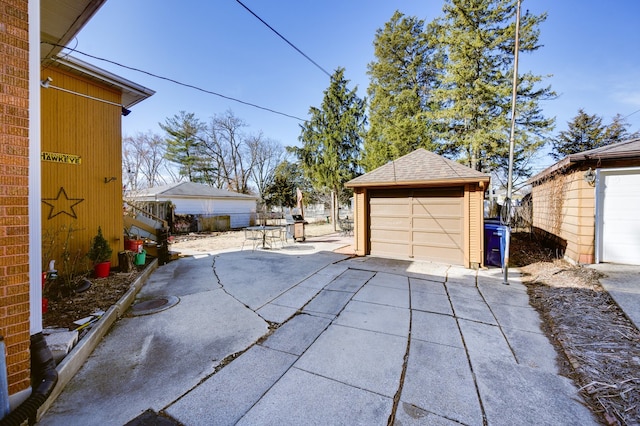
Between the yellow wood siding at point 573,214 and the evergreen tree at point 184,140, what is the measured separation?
30260mm

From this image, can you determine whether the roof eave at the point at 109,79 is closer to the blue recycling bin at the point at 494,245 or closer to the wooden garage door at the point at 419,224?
the wooden garage door at the point at 419,224

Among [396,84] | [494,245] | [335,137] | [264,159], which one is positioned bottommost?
[494,245]

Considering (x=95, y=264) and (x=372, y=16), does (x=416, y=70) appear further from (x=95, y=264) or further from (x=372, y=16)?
(x=95, y=264)

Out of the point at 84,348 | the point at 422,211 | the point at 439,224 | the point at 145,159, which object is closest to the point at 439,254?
the point at 439,224

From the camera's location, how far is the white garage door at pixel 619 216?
19.6 feet

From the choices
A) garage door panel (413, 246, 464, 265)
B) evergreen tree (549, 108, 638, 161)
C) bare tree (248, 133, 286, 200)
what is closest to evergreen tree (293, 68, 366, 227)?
garage door panel (413, 246, 464, 265)

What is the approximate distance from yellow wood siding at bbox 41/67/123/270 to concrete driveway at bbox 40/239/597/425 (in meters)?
2.47

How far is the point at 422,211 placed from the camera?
311 inches

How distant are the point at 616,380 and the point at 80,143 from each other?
9.76 metres

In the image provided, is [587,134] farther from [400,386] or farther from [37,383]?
[37,383]

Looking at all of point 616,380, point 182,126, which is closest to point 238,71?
point 616,380

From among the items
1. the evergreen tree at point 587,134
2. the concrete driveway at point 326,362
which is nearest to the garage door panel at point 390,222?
the concrete driveway at point 326,362

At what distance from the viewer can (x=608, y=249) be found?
619 cm

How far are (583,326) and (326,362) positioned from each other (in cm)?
379
